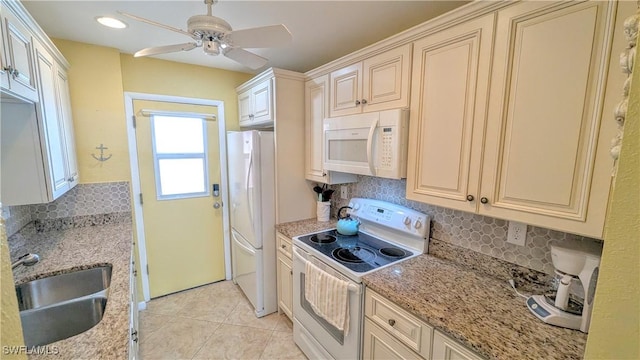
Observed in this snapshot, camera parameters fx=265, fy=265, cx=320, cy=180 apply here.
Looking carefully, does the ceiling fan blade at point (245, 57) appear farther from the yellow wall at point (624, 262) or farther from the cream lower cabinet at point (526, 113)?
the yellow wall at point (624, 262)

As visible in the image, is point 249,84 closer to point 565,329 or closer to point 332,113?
point 332,113

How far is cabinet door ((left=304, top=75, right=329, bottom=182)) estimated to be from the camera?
2184 millimetres

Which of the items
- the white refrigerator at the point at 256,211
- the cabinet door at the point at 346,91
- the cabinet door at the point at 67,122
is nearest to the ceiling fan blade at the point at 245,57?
the cabinet door at the point at 346,91

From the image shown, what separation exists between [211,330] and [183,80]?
241 cm

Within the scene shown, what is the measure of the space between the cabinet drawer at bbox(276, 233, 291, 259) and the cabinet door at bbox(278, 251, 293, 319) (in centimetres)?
4

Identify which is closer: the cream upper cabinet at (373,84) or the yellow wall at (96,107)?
the cream upper cabinet at (373,84)

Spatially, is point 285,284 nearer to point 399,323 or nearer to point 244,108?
point 399,323

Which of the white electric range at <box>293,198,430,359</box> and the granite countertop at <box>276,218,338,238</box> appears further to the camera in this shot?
the granite countertop at <box>276,218,338,238</box>

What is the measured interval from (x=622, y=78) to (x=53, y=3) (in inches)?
109

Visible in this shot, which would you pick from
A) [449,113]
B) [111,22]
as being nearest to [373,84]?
[449,113]

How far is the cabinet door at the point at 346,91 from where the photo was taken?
1.87 metres

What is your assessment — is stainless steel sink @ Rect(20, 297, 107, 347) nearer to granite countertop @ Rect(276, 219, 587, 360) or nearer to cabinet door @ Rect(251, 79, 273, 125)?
granite countertop @ Rect(276, 219, 587, 360)

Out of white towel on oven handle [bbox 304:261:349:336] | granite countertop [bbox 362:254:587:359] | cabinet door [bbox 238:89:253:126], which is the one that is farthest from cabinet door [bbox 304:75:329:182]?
granite countertop [bbox 362:254:587:359]

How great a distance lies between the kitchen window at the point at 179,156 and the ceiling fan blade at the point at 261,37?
1.67 meters
